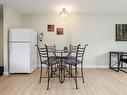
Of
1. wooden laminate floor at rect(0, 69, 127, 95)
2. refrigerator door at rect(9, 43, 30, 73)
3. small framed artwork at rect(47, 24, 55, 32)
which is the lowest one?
wooden laminate floor at rect(0, 69, 127, 95)

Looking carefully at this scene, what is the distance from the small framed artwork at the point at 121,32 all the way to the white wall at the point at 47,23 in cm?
188

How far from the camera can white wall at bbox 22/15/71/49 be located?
20.6ft

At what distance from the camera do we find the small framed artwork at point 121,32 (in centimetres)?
608

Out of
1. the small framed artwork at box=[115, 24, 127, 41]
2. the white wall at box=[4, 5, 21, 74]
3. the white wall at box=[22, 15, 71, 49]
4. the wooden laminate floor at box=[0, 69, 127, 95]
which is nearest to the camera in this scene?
the wooden laminate floor at box=[0, 69, 127, 95]

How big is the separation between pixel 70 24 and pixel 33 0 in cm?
225

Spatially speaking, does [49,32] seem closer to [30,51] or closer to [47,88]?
[30,51]

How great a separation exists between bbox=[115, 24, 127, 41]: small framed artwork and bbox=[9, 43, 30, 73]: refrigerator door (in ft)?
11.5

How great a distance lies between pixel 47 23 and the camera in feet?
20.7

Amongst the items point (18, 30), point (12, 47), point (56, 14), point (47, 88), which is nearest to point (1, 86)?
point (47, 88)

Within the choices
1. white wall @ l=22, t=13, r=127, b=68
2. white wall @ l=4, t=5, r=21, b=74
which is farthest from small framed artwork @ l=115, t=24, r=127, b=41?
white wall @ l=4, t=5, r=21, b=74

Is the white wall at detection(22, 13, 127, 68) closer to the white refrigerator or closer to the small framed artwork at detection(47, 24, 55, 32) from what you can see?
the small framed artwork at detection(47, 24, 55, 32)

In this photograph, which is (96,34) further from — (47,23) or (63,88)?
(63,88)

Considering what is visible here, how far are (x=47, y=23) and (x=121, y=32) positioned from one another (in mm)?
2935

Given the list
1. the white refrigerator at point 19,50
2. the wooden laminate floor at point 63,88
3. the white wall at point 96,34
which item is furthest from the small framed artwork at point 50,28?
the wooden laminate floor at point 63,88
